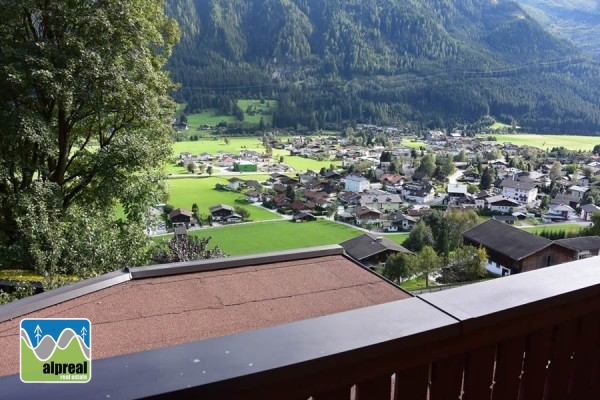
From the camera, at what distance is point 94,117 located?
763 cm

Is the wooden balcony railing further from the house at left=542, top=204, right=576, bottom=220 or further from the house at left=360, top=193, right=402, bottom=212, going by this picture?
the house at left=542, top=204, right=576, bottom=220

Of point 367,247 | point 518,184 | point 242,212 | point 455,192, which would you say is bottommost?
point 455,192

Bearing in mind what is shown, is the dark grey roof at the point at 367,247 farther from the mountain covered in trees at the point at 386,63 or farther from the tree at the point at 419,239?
the mountain covered in trees at the point at 386,63

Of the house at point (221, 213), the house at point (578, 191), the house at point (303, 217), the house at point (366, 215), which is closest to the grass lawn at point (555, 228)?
the house at point (578, 191)

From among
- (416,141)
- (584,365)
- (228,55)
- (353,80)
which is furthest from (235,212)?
(228,55)

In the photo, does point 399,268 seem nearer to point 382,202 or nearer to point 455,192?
point 382,202

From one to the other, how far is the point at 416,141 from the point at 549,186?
35.0 meters

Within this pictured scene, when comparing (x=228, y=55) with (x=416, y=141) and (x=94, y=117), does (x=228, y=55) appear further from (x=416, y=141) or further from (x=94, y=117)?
(x=94, y=117)

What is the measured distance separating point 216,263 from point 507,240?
60.4 feet

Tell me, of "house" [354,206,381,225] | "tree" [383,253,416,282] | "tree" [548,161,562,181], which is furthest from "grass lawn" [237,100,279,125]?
"tree" [383,253,416,282]

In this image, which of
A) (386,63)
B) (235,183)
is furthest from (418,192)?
(386,63)

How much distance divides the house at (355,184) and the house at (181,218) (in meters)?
15.4

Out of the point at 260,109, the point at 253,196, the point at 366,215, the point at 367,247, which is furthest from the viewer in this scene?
the point at 260,109

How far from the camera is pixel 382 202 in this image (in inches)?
1400
